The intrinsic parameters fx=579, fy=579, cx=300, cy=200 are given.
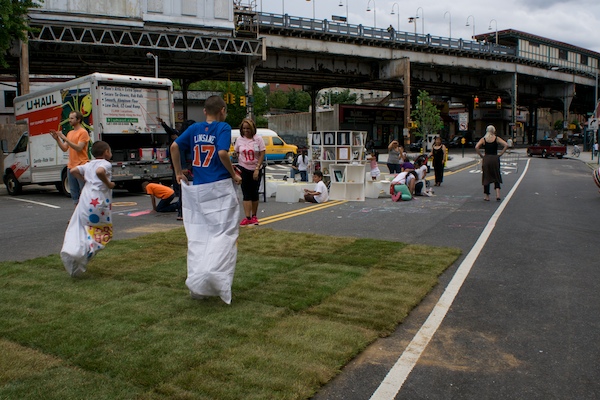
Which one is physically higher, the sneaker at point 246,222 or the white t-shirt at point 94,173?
the white t-shirt at point 94,173

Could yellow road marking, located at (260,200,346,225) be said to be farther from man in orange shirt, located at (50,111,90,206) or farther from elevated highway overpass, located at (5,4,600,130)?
elevated highway overpass, located at (5,4,600,130)

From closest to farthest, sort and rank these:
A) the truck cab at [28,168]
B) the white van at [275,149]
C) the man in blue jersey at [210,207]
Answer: the man in blue jersey at [210,207]
the truck cab at [28,168]
the white van at [275,149]

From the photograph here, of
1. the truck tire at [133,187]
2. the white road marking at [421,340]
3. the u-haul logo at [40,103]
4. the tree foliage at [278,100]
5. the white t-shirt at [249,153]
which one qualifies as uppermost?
the tree foliage at [278,100]

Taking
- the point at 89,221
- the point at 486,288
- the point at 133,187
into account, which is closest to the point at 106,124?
the point at 133,187

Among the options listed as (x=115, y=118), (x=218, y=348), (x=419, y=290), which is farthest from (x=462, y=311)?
(x=115, y=118)

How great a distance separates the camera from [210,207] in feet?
17.4

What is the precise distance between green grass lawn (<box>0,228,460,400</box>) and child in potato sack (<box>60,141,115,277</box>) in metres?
0.27

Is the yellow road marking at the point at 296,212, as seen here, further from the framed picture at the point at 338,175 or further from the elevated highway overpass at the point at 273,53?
the elevated highway overpass at the point at 273,53

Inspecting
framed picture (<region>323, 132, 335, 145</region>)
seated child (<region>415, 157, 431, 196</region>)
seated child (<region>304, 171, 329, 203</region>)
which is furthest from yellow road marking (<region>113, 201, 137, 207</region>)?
seated child (<region>415, 157, 431, 196</region>)

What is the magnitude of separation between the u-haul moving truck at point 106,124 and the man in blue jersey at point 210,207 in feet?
37.4

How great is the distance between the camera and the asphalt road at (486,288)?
3.80 metres

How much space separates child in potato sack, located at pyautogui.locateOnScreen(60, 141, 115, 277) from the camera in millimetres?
6102

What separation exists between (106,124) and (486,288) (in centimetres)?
1295

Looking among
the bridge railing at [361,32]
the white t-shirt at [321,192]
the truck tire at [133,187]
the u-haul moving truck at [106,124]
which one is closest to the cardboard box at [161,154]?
the u-haul moving truck at [106,124]
